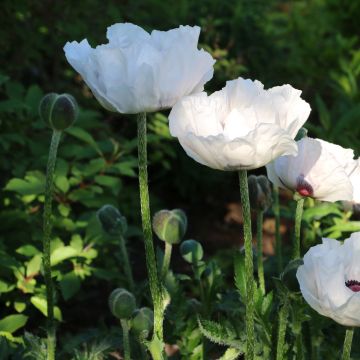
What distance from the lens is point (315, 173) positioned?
4.69 ft

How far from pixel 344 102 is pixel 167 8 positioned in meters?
0.94

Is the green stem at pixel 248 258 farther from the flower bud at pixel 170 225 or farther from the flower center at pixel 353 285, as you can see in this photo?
the flower bud at pixel 170 225

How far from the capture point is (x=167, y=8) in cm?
383

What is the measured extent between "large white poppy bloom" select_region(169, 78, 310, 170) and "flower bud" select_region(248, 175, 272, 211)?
0.48 metres

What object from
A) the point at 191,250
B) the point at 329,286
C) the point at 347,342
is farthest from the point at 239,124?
the point at 191,250

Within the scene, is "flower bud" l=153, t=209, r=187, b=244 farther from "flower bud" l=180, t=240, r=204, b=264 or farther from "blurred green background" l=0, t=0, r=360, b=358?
"blurred green background" l=0, t=0, r=360, b=358

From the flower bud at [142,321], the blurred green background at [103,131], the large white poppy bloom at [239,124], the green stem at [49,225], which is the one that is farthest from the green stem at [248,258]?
the blurred green background at [103,131]

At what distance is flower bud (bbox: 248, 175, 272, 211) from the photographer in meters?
1.77

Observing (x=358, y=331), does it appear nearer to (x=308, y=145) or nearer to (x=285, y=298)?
(x=285, y=298)

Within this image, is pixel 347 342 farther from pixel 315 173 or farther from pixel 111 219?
pixel 111 219

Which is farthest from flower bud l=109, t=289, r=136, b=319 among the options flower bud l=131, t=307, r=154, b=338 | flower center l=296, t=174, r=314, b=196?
flower center l=296, t=174, r=314, b=196

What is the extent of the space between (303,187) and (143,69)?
0.38 meters

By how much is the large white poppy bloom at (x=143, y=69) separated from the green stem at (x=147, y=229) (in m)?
0.06

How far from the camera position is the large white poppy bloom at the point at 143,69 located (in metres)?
1.26
